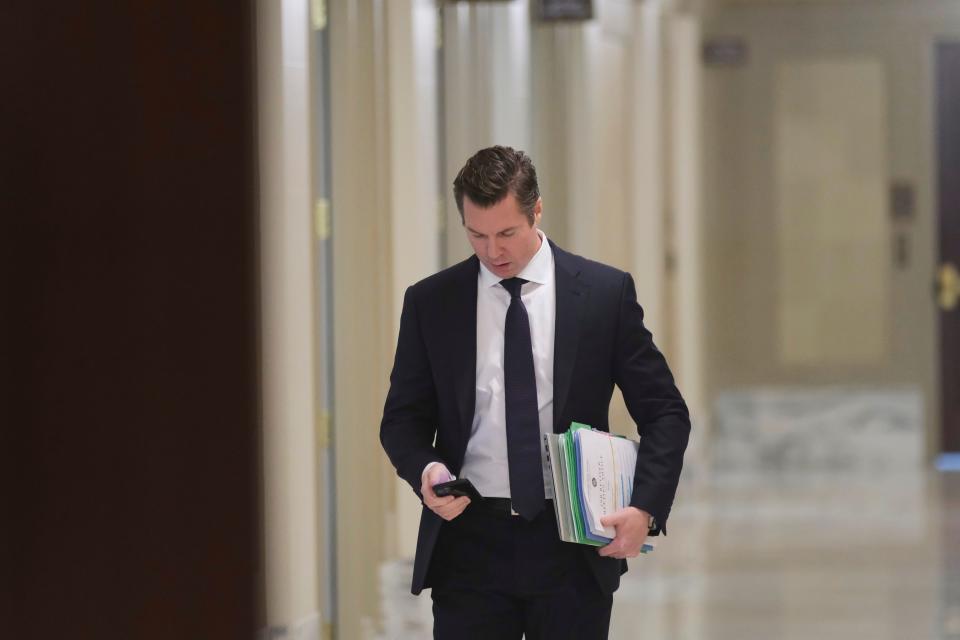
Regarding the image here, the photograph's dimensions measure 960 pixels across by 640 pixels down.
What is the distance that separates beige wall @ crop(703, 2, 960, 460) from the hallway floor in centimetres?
124

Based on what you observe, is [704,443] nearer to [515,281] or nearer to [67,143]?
[515,281]

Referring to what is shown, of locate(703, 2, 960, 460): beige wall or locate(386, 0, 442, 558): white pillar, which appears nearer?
locate(386, 0, 442, 558): white pillar

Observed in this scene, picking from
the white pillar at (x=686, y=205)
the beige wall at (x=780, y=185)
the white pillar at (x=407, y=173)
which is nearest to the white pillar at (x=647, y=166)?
the white pillar at (x=686, y=205)

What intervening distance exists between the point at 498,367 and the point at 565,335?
4.3 inches

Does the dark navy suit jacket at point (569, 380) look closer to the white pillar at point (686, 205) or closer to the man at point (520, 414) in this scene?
the man at point (520, 414)

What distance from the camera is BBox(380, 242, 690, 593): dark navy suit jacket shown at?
6.60ft

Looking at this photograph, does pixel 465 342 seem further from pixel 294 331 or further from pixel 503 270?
pixel 294 331

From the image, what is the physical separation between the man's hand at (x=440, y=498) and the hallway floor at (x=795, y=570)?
2.25 metres

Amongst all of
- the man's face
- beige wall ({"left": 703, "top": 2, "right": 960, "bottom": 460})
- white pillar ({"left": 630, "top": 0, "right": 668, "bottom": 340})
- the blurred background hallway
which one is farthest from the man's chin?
beige wall ({"left": 703, "top": 2, "right": 960, "bottom": 460})

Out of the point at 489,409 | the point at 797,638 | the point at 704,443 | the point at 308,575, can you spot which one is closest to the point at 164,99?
the point at 489,409

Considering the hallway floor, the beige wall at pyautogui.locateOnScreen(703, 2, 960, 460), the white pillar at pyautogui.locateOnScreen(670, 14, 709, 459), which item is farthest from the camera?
the beige wall at pyautogui.locateOnScreen(703, 2, 960, 460)

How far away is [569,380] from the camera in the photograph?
200 centimetres

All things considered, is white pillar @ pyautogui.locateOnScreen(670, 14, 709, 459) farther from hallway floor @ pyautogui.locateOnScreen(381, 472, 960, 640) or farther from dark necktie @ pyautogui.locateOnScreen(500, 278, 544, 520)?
dark necktie @ pyautogui.locateOnScreen(500, 278, 544, 520)

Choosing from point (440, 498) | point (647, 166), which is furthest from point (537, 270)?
point (647, 166)
